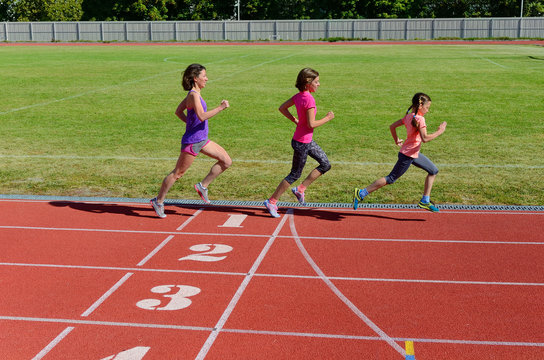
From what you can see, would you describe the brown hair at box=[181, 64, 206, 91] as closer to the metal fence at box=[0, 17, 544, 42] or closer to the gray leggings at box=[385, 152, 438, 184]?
the gray leggings at box=[385, 152, 438, 184]

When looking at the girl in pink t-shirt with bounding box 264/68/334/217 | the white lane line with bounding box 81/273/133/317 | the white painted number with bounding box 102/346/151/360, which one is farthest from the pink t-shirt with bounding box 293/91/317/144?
the white painted number with bounding box 102/346/151/360

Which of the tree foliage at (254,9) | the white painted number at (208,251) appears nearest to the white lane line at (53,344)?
the white painted number at (208,251)

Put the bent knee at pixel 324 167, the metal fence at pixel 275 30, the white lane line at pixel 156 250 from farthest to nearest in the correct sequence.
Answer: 1. the metal fence at pixel 275 30
2. the bent knee at pixel 324 167
3. the white lane line at pixel 156 250

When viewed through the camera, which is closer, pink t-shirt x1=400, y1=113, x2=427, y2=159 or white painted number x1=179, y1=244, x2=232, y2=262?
white painted number x1=179, y1=244, x2=232, y2=262

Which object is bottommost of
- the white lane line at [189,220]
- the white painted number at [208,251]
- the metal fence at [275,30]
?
the white painted number at [208,251]

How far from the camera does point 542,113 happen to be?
55.2 ft

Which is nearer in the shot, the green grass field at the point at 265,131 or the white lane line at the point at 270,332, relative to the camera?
the white lane line at the point at 270,332

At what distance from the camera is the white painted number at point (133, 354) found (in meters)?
4.59

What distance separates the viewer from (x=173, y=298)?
5625 mm

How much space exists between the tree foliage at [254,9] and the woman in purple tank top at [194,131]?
6465 centimetres

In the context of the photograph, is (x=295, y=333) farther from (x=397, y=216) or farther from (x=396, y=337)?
(x=397, y=216)

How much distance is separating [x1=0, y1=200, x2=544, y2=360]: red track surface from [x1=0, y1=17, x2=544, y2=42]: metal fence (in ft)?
190

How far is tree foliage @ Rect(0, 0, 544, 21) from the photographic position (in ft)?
232

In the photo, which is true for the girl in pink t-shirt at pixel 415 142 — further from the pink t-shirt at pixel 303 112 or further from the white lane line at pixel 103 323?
the white lane line at pixel 103 323
